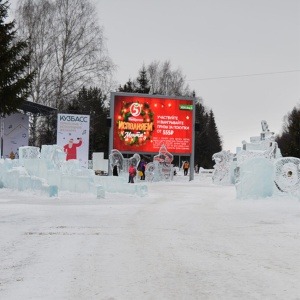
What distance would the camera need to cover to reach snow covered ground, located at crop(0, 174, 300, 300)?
16.9 ft

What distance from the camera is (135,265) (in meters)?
6.34

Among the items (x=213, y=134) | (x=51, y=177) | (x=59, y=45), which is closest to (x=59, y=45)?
(x=59, y=45)

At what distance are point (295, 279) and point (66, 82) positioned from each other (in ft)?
106

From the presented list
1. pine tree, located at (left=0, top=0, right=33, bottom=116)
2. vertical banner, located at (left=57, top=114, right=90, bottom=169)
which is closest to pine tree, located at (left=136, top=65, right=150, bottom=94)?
vertical banner, located at (left=57, top=114, right=90, bottom=169)

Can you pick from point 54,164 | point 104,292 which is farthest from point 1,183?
point 104,292

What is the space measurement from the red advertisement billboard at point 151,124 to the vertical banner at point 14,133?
19.1ft

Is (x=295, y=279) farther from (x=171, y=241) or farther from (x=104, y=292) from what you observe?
(x=171, y=241)

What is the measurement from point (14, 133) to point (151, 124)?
28.8 feet

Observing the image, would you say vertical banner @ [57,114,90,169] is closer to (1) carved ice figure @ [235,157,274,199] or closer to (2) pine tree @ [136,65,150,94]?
(1) carved ice figure @ [235,157,274,199]

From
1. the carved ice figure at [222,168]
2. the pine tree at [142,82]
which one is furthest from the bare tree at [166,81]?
the carved ice figure at [222,168]

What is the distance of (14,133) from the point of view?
3250cm

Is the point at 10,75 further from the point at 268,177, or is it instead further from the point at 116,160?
the point at 268,177

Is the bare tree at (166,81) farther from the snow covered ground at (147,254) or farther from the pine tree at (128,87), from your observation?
the snow covered ground at (147,254)

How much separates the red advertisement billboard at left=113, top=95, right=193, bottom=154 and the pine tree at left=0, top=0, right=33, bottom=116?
10.4m
